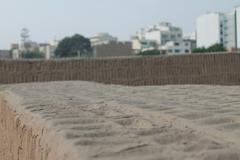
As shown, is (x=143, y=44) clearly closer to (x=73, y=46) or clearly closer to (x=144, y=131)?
(x=73, y=46)

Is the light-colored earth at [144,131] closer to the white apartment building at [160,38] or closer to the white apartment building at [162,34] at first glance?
the white apartment building at [160,38]

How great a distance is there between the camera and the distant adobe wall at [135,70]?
46.9ft

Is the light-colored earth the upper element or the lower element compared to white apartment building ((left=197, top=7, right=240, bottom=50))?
lower

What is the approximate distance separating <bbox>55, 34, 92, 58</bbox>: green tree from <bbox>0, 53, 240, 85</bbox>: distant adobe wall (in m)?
40.1

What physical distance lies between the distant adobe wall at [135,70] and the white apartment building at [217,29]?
45541mm

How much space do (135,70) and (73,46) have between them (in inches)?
1682

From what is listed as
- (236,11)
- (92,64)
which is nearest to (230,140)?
(92,64)

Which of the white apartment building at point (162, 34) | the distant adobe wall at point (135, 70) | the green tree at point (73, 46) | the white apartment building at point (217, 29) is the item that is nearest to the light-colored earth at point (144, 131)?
the distant adobe wall at point (135, 70)

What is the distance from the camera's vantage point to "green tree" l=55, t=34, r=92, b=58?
5628 centimetres

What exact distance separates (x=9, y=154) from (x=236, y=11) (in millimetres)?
55655

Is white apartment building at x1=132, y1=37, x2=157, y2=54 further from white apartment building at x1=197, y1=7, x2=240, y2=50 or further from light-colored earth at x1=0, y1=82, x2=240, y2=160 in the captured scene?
light-colored earth at x1=0, y1=82, x2=240, y2=160

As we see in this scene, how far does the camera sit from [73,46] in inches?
2265

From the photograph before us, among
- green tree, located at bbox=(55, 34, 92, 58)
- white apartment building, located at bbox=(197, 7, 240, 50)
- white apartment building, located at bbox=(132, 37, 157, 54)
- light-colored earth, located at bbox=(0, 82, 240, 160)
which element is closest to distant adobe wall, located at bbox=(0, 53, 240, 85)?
light-colored earth, located at bbox=(0, 82, 240, 160)

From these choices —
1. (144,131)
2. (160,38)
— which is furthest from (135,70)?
(160,38)
